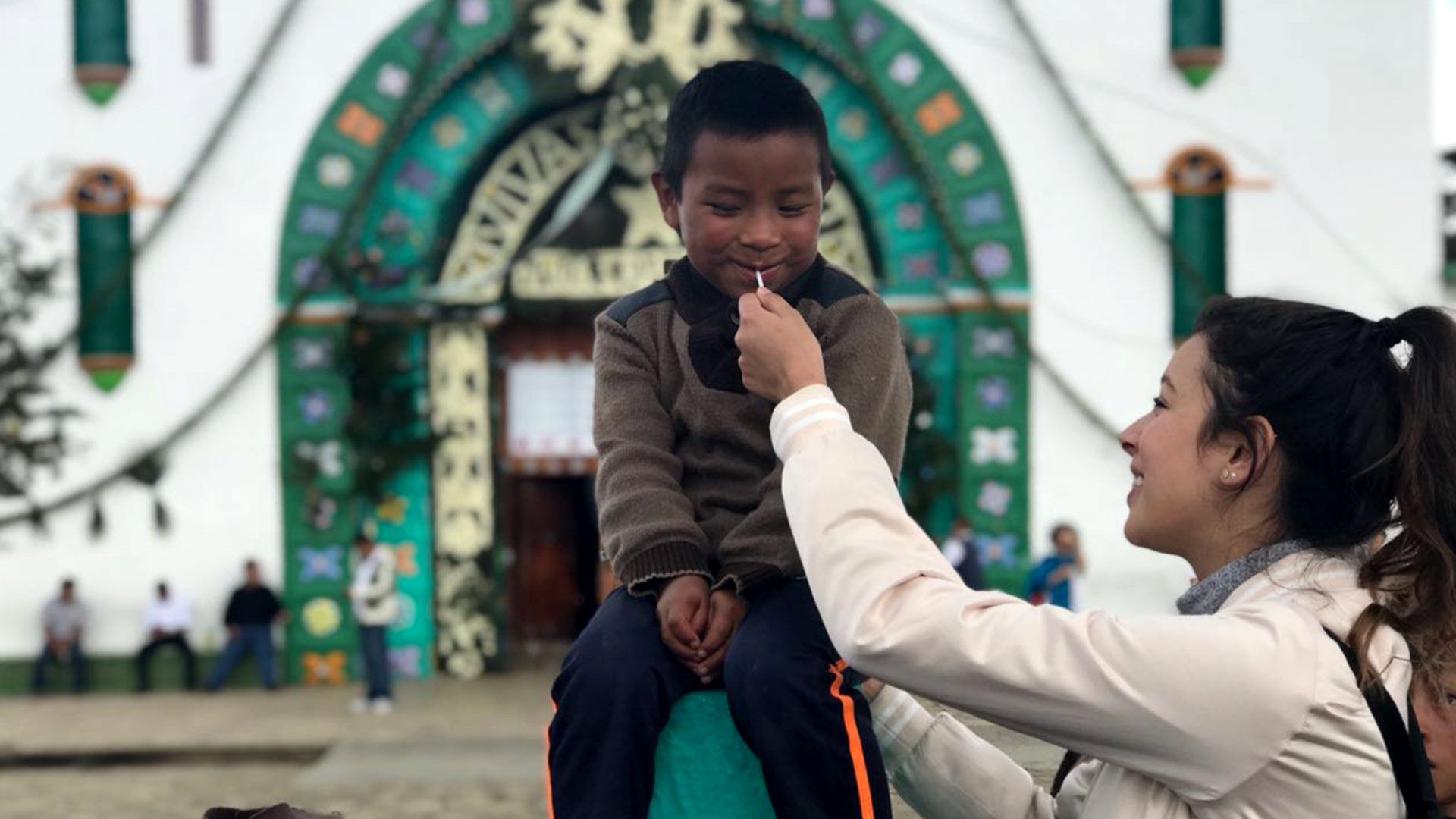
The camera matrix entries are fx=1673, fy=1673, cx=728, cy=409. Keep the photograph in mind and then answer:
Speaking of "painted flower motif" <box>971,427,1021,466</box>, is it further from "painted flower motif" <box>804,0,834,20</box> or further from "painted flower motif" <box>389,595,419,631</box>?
"painted flower motif" <box>389,595,419,631</box>

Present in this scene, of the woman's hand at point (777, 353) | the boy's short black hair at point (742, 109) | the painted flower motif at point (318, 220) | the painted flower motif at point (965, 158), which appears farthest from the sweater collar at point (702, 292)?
the painted flower motif at point (318, 220)

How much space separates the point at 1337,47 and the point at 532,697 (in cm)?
750

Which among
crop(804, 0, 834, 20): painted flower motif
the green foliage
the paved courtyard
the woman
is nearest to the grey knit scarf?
the woman

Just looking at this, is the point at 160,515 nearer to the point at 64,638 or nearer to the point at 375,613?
the point at 64,638

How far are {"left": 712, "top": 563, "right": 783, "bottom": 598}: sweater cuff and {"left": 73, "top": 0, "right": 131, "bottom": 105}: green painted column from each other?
11.7 m

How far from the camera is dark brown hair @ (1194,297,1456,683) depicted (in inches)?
70.9

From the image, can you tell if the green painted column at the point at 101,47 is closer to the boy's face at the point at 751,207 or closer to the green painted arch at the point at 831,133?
the green painted arch at the point at 831,133

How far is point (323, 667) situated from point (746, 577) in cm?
1130

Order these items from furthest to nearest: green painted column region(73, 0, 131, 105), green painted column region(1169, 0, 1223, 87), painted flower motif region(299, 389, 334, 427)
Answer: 1. painted flower motif region(299, 389, 334, 427)
2. green painted column region(73, 0, 131, 105)
3. green painted column region(1169, 0, 1223, 87)

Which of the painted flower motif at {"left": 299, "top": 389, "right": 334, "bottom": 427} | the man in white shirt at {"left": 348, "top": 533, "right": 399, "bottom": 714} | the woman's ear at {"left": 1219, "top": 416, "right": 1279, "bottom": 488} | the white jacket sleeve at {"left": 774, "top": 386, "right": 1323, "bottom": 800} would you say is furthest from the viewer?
the painted flower motif at {"left": 299, "top": 389, "right": 334, "bottom": 427}

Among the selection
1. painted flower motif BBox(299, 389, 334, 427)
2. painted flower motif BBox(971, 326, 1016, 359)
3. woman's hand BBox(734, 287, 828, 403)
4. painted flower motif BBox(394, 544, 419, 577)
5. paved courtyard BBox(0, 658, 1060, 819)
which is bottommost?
A: paved courtyard BBox(0, 658, 1060, 819)

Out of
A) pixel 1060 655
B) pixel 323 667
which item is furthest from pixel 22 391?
pixel 1060 655

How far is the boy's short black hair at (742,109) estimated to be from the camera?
2.29 m

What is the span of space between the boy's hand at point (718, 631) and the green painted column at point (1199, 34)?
36.0 feet
